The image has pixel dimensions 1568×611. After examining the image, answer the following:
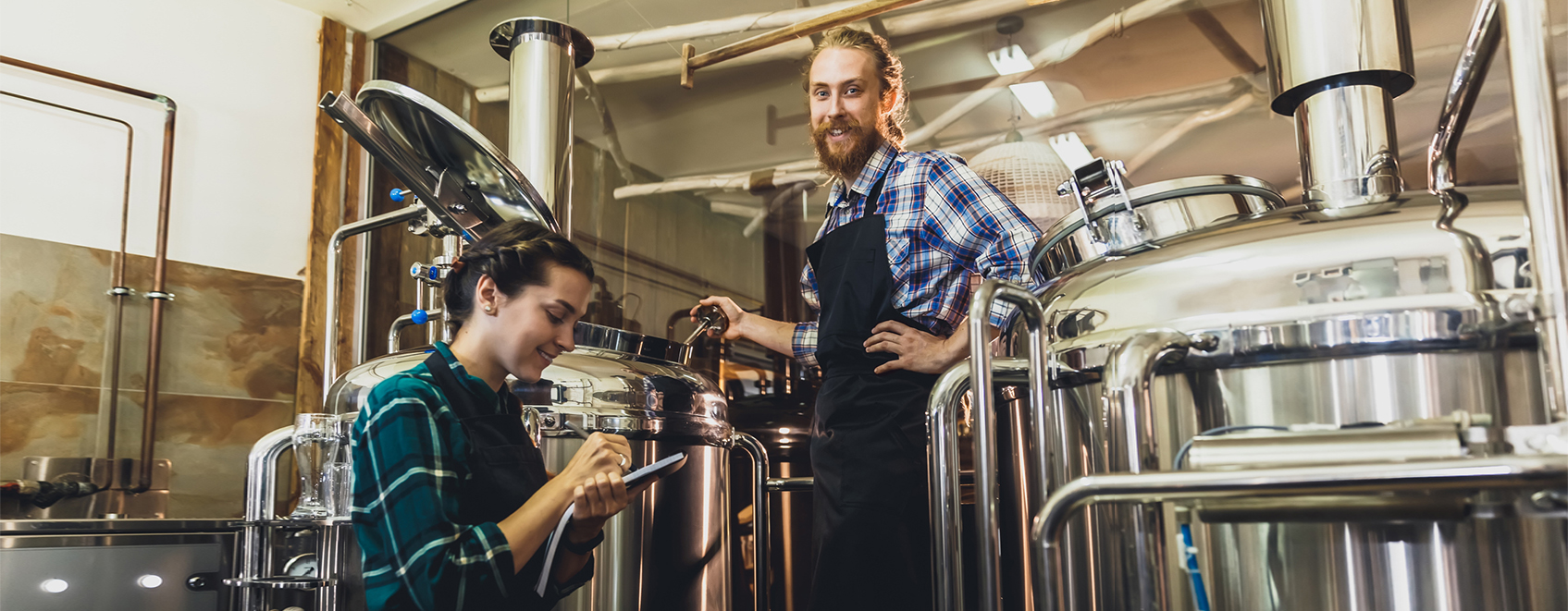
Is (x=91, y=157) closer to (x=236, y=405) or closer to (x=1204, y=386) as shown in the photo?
(x=236, y=405)

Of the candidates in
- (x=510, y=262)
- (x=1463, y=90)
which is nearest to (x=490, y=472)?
(x=510, y=262)

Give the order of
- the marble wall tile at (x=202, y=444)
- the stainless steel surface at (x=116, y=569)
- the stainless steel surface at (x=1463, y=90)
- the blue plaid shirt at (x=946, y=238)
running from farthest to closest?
1. the marble wall tile at (x=202, y=444)
2. the stainless steel surface at (x=116, y=569)
3. the blue plaid shirt at (x=946, y=238)
4. the stainless steel surface at (x=1463, y=90)

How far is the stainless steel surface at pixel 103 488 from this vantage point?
3.02 meters

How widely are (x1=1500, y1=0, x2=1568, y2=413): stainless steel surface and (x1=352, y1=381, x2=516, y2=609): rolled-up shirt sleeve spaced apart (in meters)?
1.14

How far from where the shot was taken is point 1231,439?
1.08 meters

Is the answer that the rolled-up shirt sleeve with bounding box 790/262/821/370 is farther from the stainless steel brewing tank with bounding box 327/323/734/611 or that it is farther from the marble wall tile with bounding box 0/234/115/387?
the marble wall tile with bounding box 0/234/115/387

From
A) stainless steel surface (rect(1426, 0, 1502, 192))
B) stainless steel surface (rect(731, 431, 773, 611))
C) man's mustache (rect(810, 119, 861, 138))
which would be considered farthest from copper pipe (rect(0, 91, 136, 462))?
stainless steel surface (rect(1426, 0, 1502, 192))

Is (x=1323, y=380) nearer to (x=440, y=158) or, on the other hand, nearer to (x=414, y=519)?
(x=414, y=519)

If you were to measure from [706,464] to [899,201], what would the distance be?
68 centimetres

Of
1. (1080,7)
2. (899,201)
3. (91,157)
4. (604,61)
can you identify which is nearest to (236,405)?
(91,157)

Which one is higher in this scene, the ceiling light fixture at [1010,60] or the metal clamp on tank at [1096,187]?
the ceiling light fixture at [1010,60]

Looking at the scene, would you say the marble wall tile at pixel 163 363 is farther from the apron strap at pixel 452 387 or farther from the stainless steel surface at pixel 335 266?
the apron strap at pixel 452 387

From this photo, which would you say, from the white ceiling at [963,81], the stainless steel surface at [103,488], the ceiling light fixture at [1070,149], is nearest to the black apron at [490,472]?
the stainless steel surface at [103,488]

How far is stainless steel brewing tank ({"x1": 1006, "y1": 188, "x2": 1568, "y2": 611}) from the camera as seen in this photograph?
1067mm
